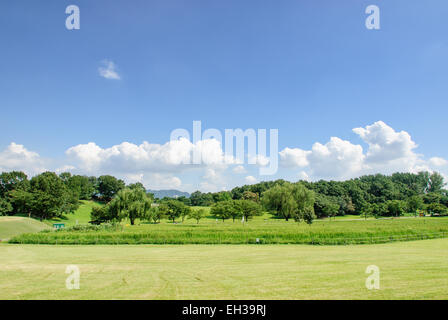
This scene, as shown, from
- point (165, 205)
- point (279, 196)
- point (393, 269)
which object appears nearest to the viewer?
point (393, 269)

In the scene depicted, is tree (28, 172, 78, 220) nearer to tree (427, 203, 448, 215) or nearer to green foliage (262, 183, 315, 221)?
green foliage (262, 183, 315, 221)

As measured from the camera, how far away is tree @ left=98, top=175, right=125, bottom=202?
14138 cm

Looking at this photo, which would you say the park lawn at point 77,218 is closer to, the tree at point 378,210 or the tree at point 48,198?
the tree at point 48,198

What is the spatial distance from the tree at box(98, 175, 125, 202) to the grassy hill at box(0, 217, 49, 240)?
9664 cm

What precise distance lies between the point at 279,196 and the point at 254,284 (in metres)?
64.1

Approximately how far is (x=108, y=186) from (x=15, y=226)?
102242mm

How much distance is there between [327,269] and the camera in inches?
616

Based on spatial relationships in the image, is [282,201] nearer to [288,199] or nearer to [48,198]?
[288,199]

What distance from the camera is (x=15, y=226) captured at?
4241 cm

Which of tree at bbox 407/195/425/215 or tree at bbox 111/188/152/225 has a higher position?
tree at bbox 111/188/152/225

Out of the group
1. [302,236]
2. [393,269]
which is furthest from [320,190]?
[393,269]

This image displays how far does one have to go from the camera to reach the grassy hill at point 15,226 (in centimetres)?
3944

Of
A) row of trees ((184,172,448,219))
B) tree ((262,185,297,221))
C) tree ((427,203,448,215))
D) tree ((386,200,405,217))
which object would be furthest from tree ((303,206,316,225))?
tree ((427,203,448,215))
